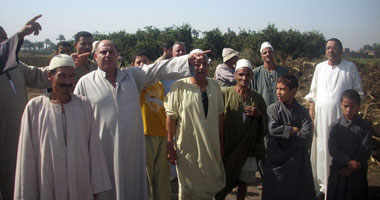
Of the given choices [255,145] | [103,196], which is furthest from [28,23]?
[255,145]

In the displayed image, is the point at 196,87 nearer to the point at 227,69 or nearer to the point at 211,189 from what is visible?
the point at 211,189

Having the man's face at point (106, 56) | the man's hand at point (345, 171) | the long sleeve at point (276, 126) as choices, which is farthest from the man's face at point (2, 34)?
the man's hand at point (345, 171)

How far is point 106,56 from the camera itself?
3.19 m

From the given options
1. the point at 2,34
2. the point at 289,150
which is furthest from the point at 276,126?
the point at 2,34

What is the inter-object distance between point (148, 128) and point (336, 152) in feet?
7.35

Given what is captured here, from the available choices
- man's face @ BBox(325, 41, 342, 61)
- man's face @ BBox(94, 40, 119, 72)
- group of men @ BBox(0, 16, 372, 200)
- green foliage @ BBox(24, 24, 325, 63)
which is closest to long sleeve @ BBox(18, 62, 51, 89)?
group of men @ BBox(0, 16, 372, 200)

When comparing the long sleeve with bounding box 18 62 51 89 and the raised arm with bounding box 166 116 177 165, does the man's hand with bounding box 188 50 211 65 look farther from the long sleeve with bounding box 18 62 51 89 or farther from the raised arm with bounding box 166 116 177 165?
the long sleeve with bounding box 18 62 51 89

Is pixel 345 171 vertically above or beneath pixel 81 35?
beneath

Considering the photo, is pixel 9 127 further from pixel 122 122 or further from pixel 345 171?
pixel 345 171

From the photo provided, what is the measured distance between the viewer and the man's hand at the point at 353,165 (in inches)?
134

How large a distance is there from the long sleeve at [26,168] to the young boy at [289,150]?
2.48 m

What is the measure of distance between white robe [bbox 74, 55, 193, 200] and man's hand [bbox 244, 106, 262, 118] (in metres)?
0.97

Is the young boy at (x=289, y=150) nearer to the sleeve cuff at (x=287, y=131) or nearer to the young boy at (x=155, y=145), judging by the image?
the sleeve cuff at (x=287, y=131)

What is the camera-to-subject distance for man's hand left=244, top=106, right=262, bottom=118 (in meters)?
3.77
